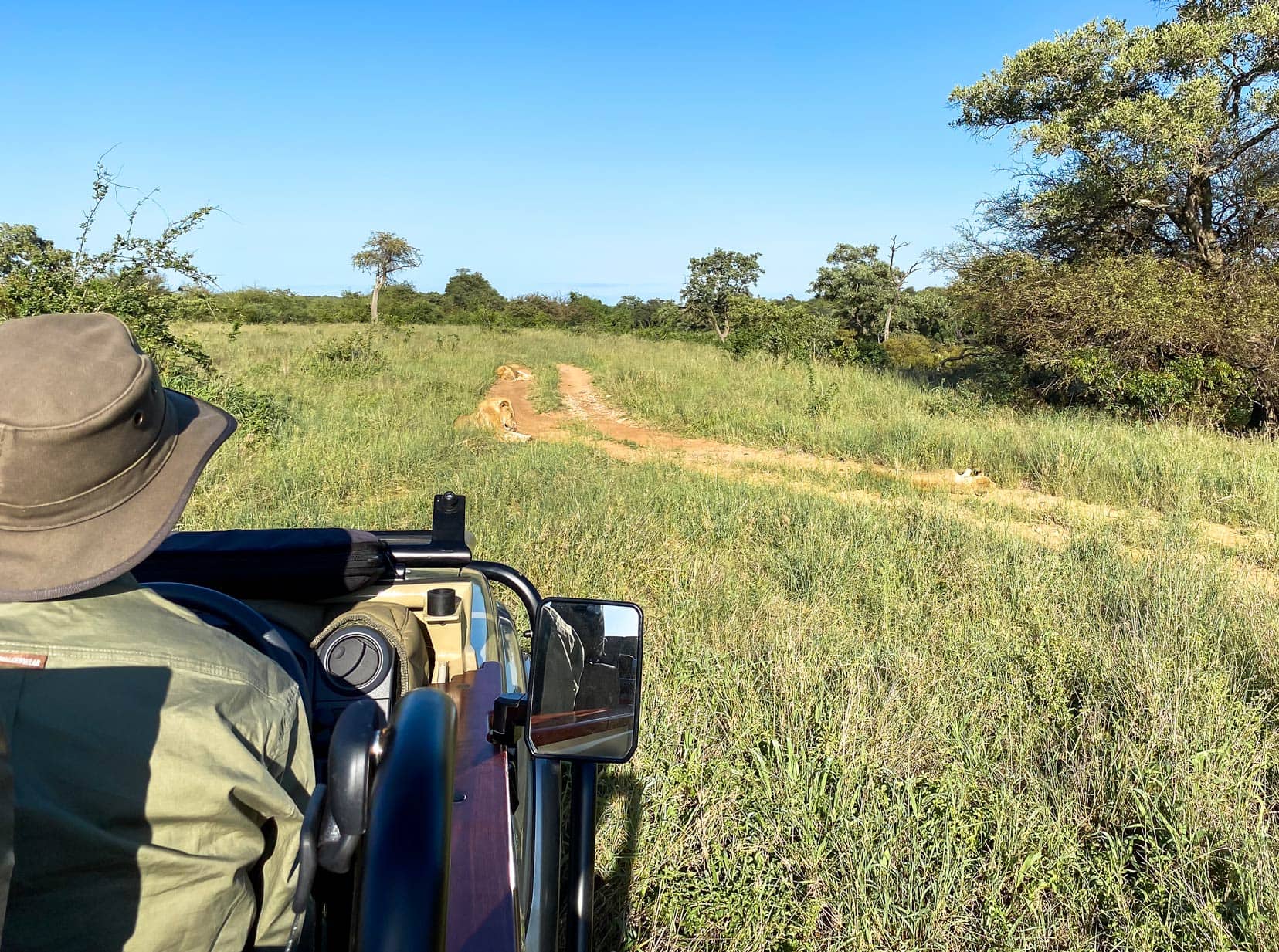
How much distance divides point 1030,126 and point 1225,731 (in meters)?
12.0

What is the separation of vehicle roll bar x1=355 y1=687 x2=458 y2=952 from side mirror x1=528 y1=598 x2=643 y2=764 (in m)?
0.36

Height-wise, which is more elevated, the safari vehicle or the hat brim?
the hat brim

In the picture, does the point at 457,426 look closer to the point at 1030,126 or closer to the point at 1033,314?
the point at 1033,314

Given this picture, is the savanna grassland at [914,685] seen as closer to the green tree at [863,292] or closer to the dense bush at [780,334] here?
the dense bush at [780,334]

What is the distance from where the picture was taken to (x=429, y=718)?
98cm

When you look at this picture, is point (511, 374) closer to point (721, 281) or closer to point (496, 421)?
point (496, 421)

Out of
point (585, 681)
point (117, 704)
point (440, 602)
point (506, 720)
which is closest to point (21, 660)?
point (117, 704)

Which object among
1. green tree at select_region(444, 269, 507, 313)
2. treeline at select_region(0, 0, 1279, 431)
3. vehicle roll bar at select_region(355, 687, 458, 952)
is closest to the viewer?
vehicle roll bar at select_region(355, 687, 458, 952)

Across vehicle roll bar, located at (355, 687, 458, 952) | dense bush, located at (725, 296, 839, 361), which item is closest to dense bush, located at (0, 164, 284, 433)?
vehicle roll bar, located at (355, 687, 458, 952)

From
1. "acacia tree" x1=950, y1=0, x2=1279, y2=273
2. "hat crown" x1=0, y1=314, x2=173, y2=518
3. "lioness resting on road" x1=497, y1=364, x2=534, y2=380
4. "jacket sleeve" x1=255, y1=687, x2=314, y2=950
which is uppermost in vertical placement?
"acacia tree" x1=950, y1=0, x2=1279, y2=273

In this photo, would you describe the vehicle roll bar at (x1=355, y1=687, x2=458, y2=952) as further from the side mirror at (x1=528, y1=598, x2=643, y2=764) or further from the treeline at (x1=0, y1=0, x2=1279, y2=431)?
the treeline at (x1=0, y1=0, x2=1279, y2=431)

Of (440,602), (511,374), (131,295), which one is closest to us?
(440,602)

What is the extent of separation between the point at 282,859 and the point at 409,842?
0.30 m

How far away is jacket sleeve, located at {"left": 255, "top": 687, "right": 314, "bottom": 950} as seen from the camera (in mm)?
1013
